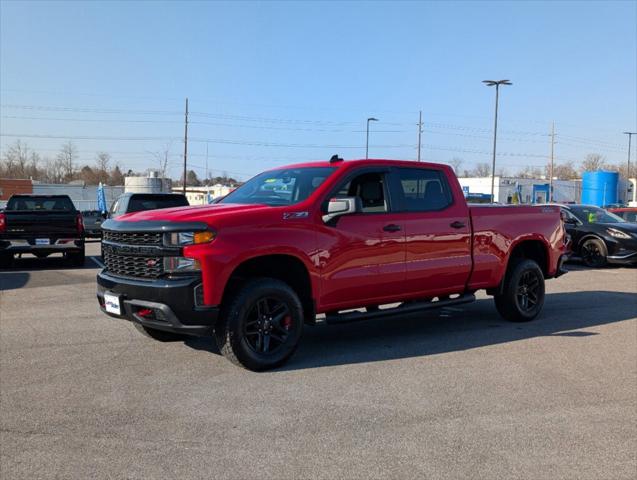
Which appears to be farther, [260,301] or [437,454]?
[260,301]

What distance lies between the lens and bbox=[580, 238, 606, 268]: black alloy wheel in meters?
15.0

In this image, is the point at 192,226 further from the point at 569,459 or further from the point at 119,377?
the point at 569,459

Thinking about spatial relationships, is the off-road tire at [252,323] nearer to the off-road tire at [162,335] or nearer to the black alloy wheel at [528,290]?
the off-road tire at [162,335]

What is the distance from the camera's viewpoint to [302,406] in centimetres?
467

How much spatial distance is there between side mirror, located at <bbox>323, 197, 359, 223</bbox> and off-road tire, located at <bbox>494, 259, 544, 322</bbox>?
3.13m

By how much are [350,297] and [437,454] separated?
255 cm

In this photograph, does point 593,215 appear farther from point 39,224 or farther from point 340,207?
point 39,224

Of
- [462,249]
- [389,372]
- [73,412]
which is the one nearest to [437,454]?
[389,372]

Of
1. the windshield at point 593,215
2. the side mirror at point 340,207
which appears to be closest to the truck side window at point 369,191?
the side mirror at point 340,207

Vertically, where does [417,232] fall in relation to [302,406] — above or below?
above

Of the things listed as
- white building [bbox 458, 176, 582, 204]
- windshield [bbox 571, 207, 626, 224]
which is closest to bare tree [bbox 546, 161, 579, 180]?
white building [bbox 458, 176, 582, 204]

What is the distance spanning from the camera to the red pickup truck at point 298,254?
5258 mm

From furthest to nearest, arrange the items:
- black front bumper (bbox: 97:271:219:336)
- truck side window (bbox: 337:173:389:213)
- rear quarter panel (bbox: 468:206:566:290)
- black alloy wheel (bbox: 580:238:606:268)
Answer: black alloy wheel (bbox: 580:238:606:268)
rear quarter panel (bbox: 468:206:566:290)
truck side window (bbox: 337:173:389:213)
black front bumper (bbox: 97:271:219:336)

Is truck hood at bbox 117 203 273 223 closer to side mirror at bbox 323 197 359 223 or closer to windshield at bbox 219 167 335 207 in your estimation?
windshield at bbox 219 167 335 207
